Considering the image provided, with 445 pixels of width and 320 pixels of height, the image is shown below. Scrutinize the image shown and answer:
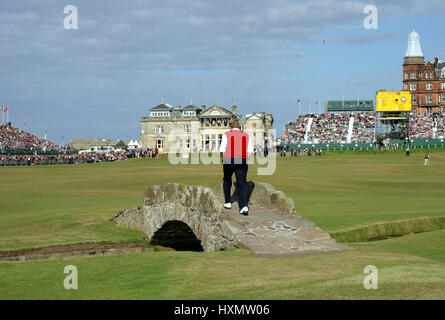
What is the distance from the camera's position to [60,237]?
18906 millimetres

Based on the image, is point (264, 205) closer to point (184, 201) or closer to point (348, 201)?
point (184, 201)

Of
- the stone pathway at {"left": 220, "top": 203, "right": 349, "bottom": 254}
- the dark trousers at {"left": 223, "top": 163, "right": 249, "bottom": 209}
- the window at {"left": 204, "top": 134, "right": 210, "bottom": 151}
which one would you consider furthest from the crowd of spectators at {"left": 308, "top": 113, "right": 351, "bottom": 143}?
the stone pathway at {"left": 220, "top": 203, "right": 349, "bottom": 254}

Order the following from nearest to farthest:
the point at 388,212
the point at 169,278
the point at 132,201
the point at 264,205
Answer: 1. the point at 169,278
2. the point at 264,205
3. the point at 388,212
4. the point at 132,201

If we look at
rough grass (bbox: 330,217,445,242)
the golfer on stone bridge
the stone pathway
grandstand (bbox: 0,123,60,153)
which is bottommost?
rough grass (bbox: 330,217,445,242)

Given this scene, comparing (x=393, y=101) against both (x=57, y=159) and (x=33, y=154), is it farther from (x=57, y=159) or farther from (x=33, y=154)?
(x=33, y=154)

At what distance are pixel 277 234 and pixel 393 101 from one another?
105891 millimetres

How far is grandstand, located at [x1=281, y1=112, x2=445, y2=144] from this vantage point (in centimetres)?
11512

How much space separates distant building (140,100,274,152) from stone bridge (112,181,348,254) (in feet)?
400

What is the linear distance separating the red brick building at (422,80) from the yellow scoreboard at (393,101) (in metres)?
26.4

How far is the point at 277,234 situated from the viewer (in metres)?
13.6

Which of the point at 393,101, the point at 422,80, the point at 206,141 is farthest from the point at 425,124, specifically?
the point at 206,141

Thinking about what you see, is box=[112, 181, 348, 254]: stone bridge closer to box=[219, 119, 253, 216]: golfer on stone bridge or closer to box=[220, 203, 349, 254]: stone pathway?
box=[220, 203, 349, 254]: stone pathway
